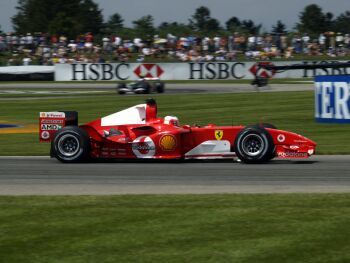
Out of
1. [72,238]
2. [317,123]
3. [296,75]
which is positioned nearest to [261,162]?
[72,238]

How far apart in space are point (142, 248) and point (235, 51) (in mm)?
52213

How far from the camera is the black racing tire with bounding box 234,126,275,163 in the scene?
44.8 feet

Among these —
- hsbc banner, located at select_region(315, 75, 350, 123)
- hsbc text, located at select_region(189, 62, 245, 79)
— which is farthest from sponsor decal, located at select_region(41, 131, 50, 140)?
hsbc text, located at select_region(189, 62, 245, 79)

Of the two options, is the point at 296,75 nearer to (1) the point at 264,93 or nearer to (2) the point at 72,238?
(1) the point at 264,93

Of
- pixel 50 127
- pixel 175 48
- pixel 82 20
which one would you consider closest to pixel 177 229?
pixel 50 127

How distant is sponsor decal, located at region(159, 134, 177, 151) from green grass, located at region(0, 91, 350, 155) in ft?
11.5

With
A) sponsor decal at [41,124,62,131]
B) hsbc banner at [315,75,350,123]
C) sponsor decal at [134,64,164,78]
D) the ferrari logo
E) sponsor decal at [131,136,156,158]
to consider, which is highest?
sponsor decal at [134,64,164,78]

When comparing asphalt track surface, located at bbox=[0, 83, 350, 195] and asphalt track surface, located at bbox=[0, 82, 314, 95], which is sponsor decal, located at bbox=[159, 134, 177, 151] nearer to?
asphalt track surface, located at bbox=[0, 83, 350, 195]

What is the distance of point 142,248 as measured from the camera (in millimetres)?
7527

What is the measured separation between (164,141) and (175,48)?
47.0 meters

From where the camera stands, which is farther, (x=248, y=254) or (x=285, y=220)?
(x=285, y=220)

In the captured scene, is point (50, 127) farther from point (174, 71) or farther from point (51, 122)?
point (174, 71)

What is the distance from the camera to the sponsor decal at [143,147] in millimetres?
14259

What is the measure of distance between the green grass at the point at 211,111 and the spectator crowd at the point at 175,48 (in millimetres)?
18333
